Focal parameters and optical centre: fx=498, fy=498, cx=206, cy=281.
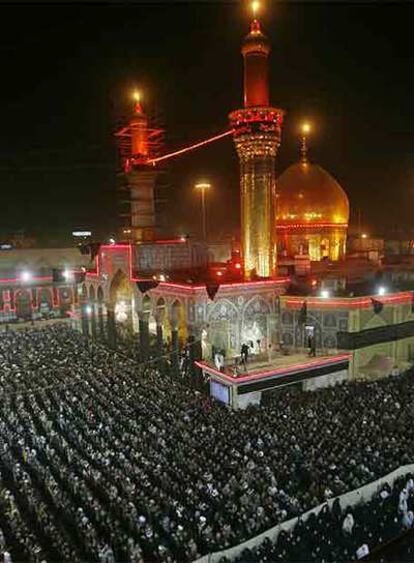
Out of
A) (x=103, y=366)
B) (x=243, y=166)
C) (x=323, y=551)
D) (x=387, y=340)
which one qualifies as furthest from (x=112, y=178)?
(x=323, y=551)

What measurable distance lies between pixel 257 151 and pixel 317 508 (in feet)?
65.9

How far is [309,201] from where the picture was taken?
116 ft

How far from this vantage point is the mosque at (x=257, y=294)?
24.4 m

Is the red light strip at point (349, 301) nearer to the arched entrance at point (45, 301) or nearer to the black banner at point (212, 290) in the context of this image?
the black banner at point (212, 290)

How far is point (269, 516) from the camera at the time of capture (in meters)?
12.7

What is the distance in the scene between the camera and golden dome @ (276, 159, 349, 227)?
35500 mm

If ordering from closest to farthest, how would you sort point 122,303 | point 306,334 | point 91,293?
point 306,334, point 122,303, point 91,293

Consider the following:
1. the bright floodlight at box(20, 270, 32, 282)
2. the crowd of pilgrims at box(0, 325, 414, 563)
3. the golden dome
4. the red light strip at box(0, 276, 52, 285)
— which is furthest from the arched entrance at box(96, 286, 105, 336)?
the golden dome

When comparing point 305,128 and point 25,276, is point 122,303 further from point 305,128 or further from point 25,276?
point 305,128

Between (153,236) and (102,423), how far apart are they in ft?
67.2

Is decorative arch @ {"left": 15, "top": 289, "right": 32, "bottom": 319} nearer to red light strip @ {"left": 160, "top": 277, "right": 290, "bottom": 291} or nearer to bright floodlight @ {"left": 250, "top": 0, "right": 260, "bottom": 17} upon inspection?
red light strip @ {"left": 160, "top": 277, "right": 290, "bottom": 291}

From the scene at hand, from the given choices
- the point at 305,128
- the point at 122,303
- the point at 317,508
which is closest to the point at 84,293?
the point at 122,303

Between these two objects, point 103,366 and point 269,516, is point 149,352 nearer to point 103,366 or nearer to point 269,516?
point 103,366

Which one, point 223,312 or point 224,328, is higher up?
point 223,312
